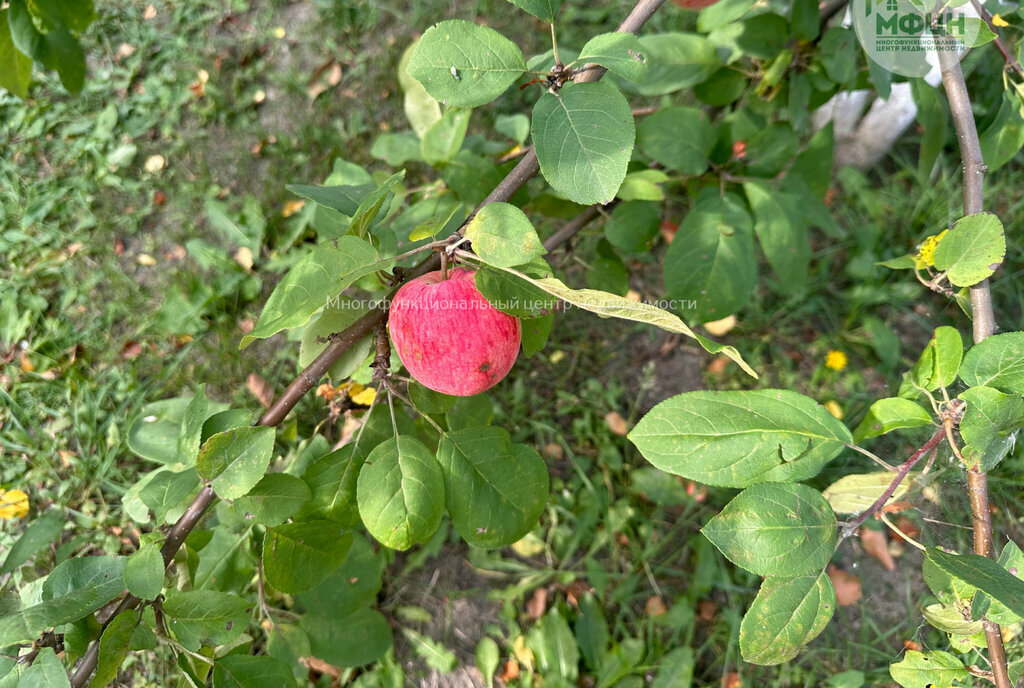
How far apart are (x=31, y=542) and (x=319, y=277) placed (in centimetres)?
119

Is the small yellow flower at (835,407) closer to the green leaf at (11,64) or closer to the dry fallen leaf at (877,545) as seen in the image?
the dry fallen leaf at (877,545)

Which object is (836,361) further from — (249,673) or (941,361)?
(249,673)

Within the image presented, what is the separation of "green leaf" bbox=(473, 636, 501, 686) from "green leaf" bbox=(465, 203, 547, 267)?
1.74 meters

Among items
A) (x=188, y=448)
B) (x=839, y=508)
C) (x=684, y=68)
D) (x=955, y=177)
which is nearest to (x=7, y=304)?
(x=188, y=448)

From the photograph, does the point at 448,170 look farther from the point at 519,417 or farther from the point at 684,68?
the point at 519,417

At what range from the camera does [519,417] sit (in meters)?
2.54

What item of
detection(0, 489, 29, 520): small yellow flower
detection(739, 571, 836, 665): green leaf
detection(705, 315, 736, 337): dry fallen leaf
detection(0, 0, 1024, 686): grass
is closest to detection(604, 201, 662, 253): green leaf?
detection(0, 0, 1024, 686): grass

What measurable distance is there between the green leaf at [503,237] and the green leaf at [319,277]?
164 millimetres

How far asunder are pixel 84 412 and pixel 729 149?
8.49 feet

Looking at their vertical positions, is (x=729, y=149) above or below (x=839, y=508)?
above

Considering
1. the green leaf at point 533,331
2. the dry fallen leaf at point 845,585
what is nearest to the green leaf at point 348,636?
the green leaf at point 533,331

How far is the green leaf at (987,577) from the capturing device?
838mm

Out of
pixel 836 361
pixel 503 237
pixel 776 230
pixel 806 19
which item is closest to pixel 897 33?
pixel 806 19

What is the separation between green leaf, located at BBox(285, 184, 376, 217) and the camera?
1285mm
